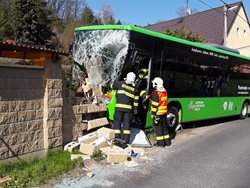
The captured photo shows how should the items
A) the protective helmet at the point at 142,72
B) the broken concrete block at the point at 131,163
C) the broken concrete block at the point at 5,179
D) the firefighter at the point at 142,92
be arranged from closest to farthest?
the broken concrete block at the point at 5,179
the broken concrete block at the point at 131,163
the firefighter at the point at 142,92
the protective helmet at the point at 142,72

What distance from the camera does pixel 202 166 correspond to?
313 inches

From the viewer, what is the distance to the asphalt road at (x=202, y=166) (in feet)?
22.0

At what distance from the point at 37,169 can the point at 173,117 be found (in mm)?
5654

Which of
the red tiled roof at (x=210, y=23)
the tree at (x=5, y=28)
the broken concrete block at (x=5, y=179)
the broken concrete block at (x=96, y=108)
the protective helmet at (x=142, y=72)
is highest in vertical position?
the red tiled roof at (x=210, y=23)

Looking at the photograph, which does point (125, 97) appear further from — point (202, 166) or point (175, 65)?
point (175, 65)

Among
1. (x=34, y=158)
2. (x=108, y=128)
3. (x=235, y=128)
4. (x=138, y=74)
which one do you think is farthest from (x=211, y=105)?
(x=34, y=158)

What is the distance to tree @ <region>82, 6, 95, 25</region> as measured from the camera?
4530 centimetres

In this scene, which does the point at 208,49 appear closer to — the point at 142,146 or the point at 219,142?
the point at 219,142

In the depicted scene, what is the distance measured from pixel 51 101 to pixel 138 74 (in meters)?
3.04

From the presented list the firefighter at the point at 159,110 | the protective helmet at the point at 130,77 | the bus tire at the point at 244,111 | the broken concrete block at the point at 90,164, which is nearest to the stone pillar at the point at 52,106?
the broken concrete block at the point at 90,164

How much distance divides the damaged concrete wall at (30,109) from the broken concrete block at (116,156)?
45.4 inches

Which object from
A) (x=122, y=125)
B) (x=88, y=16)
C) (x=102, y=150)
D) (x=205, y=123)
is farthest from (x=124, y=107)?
(x=88, y=16)

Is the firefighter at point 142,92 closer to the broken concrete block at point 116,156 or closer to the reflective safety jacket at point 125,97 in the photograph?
the reflective safety jacket at point 125,97

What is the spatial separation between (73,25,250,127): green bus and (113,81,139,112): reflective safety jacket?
414mm
